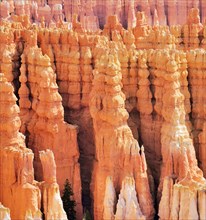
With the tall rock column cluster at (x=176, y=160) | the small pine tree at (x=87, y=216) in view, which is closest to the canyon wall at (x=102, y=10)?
the tall rock column cluster at (x=176, y=160)

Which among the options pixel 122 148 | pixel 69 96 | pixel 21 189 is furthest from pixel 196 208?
pixel 69 96

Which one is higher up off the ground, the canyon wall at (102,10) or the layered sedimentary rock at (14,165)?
the canyon wall at (102,10)

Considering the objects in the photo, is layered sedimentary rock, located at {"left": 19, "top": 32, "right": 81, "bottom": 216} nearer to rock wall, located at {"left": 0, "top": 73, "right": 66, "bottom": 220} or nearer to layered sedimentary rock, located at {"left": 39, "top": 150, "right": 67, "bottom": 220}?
rock wall, located at {"left": 0, "top": 73, "right": 66, "bottom": 220}

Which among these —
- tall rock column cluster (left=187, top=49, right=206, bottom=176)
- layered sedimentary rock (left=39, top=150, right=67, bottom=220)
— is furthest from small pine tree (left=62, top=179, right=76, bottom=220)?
tall rock column cluster (left=187, top=49, right=206, bottom=176)

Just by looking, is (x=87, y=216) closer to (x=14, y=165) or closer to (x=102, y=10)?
(x=14, y=165)

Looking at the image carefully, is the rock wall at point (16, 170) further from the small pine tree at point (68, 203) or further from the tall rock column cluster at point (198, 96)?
the tall rock column cluster at point (198, 96)

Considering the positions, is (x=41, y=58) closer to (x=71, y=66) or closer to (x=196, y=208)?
(x=71, y=66)

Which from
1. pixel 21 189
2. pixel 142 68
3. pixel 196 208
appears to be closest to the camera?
pixel 196 208
